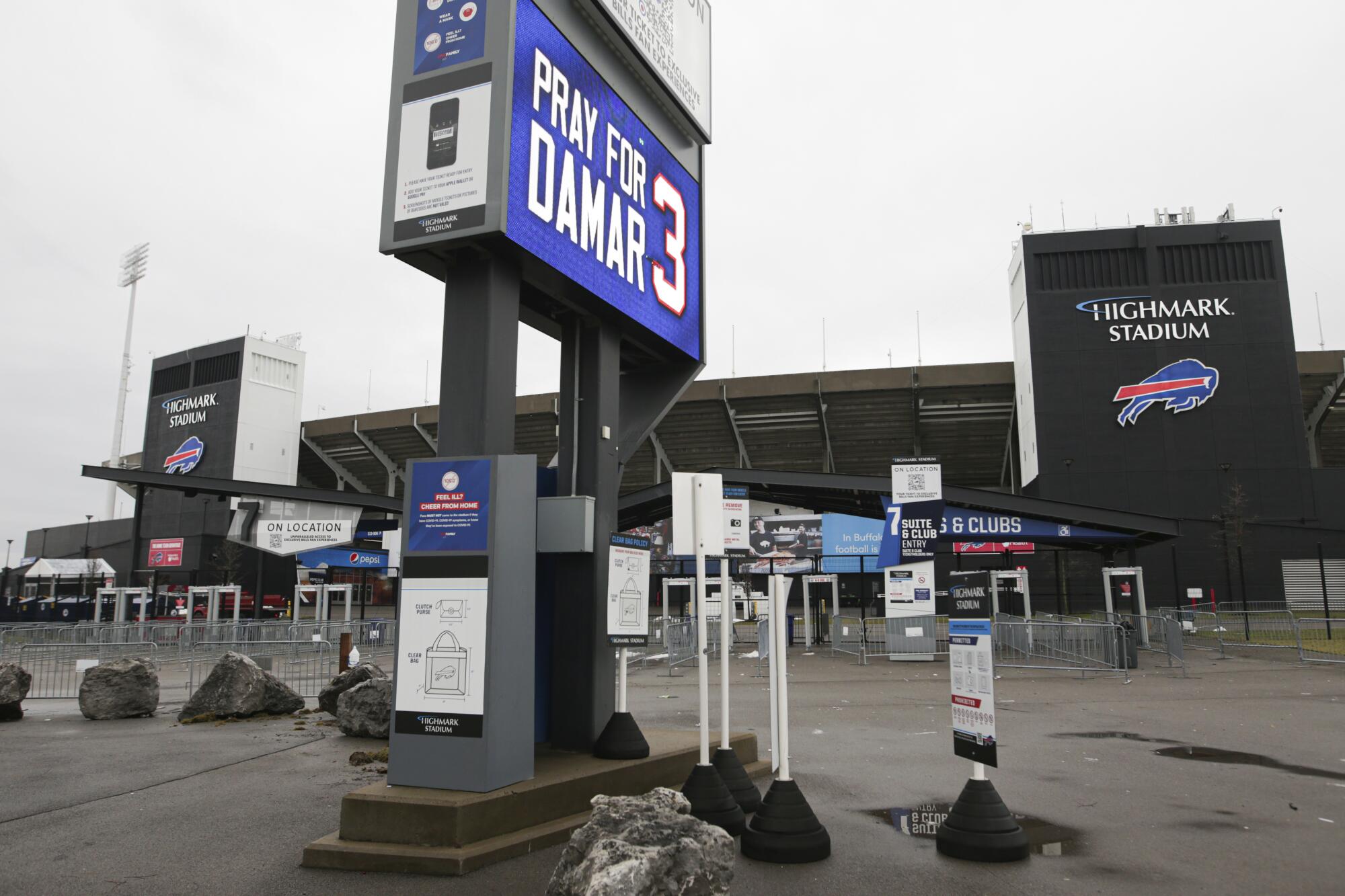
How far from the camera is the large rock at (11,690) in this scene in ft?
42.0

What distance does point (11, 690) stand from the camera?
12.9 m

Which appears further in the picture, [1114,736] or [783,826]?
[1114,736]

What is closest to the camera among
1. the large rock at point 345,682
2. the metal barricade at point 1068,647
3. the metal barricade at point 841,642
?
the large rock at point 345,682

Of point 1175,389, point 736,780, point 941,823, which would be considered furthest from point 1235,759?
point 1175,389

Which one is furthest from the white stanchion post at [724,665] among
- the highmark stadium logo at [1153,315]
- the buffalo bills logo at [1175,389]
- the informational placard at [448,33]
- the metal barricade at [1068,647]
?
the highmark stadium logo at [1153,315]

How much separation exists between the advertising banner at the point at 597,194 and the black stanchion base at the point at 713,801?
401 cm

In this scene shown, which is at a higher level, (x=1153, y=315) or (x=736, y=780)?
(x=1153, y=315)

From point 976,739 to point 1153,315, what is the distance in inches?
1694

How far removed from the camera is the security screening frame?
6.37 metres

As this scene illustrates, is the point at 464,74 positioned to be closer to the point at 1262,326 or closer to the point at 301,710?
the point at 301,710

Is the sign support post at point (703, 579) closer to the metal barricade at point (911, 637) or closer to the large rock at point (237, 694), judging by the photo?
the large rock at point (237, 694)

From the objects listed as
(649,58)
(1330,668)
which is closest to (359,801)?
(649,58)

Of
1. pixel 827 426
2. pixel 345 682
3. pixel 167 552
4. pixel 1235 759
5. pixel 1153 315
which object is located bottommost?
pixel 1235 759

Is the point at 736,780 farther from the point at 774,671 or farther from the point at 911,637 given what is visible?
the point at 911,637
